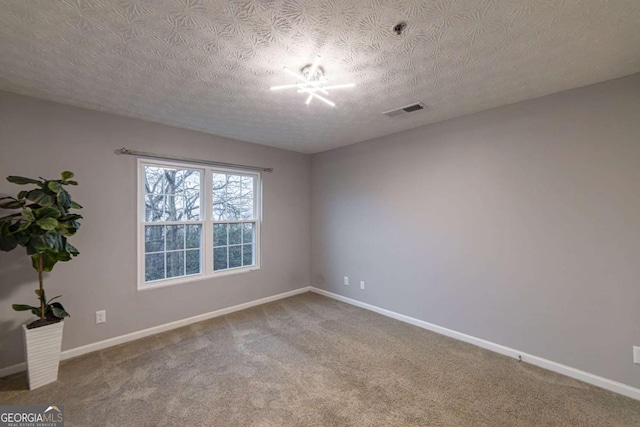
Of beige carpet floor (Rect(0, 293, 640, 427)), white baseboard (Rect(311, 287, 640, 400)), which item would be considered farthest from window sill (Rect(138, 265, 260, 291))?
white baseboard (Rect(311, 287, 640, 400))

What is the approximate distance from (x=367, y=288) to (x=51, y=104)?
13.9 feet

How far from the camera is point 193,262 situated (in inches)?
142

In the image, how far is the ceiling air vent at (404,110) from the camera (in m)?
2.72

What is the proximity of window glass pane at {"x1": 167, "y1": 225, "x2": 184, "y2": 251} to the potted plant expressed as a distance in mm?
1067

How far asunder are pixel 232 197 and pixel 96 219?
1624 millimetres

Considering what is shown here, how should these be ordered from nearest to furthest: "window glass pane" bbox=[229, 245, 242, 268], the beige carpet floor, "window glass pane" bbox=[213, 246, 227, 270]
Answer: the beige carpet floor < "window glass pane" bbox=[213, 246, 227, 270] < "window glass pane" bbox=[229, 245, 242, 268]

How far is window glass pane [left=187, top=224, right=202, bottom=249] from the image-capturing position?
3580 mm

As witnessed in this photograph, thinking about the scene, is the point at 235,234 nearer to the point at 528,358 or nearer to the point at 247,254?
the point at 247,254

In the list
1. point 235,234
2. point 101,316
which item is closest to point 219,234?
point 235,234

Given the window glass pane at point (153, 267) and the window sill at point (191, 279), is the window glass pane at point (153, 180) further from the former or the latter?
the window sill at point (191, 279)

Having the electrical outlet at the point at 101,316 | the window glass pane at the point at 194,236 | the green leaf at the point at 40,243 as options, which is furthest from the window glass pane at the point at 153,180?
the electrical outlet at the point at 101,316

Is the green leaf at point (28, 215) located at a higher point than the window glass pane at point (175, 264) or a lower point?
higher

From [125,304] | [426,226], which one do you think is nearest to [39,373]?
[125,304]

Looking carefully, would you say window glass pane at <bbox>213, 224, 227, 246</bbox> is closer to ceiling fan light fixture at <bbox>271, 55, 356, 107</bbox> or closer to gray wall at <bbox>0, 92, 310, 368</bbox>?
gray wall at <bbox>0, 92, 310, 368</bbox>
